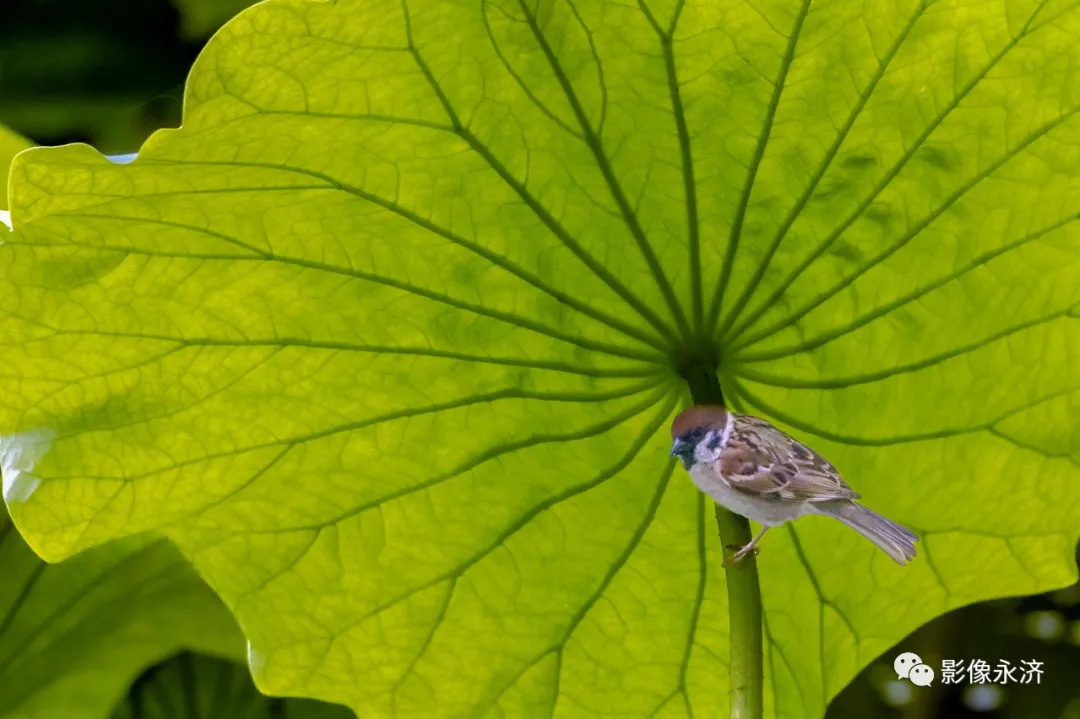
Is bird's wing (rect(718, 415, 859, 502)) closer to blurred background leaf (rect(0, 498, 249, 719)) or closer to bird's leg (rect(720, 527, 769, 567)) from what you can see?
bird's leg (rect(720, 527, 769, 567))

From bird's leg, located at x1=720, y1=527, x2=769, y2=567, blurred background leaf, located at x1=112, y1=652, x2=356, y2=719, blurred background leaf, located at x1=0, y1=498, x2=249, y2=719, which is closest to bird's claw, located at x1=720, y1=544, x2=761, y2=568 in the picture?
bird's leg, located at x1=720, y1=527, x2=769, y2=567

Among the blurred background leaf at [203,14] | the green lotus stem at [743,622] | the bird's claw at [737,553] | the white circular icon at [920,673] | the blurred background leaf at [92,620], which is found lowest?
the white circular icon at [920,673]

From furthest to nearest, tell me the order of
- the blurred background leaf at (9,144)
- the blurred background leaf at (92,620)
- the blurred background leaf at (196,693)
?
the blurred background leaf at (196,693) < the blurred background leaf at (92,620) < the blurred background leaf at (9,144)

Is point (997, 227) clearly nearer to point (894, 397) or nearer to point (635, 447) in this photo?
point (894, 397)

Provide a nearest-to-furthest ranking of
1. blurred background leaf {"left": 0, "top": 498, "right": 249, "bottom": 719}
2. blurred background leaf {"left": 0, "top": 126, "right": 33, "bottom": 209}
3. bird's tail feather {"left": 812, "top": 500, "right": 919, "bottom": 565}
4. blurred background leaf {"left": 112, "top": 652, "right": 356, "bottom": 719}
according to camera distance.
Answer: bird's tail feather {"left": 812, "top": 500, "right": 919, "bottom": 565} → blurred background leaf {"left": 0, "top": 126, "right": 33, "bottom": 209} → blurred background leaf {"left": 0, "top": 498, "right": 249, "bottom": 719} → blurred background leaf {"left": 112, "top": 652, "right": 356, "bottom": 719}

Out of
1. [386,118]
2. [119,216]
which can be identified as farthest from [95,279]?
[386,118]

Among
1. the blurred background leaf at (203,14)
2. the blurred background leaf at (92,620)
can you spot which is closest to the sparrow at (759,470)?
the blurred background leaf at (92,620)

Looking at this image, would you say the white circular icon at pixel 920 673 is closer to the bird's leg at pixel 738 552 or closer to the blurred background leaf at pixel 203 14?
the bird's leg at pixel 738 552
